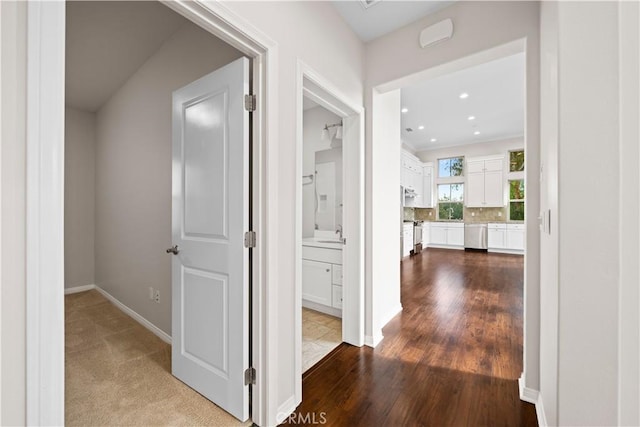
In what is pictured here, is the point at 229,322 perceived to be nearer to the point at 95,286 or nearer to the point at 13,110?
the point at 13,110

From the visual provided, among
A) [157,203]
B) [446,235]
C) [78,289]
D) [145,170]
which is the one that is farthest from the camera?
[446,235]

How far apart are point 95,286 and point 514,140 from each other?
9.95 m

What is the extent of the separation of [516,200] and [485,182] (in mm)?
956

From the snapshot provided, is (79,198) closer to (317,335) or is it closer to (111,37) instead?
(111,37)

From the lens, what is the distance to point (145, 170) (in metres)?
2.69

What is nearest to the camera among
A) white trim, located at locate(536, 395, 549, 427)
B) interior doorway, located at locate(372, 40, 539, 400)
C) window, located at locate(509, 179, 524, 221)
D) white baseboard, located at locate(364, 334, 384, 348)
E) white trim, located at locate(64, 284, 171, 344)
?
white trim, located at locate(536, 395, 549, 427)

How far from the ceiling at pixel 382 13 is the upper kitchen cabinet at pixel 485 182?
6720mm

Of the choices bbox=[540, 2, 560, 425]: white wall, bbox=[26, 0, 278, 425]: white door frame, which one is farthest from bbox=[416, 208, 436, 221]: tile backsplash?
bbox=[26, 0, 278, 425]: white door frame

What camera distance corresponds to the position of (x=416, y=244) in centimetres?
748

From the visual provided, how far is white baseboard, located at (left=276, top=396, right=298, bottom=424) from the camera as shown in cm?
152

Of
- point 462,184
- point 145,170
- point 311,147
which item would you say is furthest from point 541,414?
point 462,184

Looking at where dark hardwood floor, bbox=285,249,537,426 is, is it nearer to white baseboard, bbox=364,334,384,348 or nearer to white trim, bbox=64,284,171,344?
white baseboard, bbox=364,334,384,348

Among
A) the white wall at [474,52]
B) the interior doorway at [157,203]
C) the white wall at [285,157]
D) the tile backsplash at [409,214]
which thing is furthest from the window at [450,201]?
the interior doorway at [157,203]

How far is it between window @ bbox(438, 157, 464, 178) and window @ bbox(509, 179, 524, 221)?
140cm
